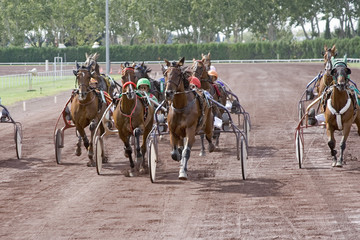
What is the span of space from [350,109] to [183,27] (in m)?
82.4

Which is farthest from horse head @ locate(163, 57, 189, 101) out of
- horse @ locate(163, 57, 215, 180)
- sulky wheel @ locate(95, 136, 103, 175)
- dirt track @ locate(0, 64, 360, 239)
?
sulky wheel @ locate(95, 136, 103, 175)

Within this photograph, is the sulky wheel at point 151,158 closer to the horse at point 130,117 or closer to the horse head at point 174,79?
the horse at point 130,117

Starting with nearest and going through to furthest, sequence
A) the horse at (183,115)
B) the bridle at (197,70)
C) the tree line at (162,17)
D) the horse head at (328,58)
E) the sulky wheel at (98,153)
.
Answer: the horse at (183,115) < the sulky wheel at (98,153) < the bridle at (197,70) < the horse head at (328,58) < the tree line at (162,17)

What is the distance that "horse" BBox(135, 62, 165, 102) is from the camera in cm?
1386

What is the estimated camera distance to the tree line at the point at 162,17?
3263 inches

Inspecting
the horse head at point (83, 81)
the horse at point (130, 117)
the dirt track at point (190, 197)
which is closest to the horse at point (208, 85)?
the dirt track at point (190, 197)

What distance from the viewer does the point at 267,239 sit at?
702 cm

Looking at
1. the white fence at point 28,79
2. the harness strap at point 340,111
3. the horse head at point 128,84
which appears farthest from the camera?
the white fence at point 28,79

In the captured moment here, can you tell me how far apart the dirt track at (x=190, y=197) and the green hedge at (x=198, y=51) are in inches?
2182

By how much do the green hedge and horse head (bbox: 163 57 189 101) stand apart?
5787 cm

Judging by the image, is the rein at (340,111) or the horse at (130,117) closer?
the horse at (130,117)

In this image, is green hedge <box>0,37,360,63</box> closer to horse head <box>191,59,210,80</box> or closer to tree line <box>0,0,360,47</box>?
tree line <box>0,0,360,47</box>

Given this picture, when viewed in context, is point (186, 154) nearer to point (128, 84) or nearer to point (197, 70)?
point (128, 84)

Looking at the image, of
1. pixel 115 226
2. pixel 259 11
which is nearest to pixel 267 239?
pixel 115 226
